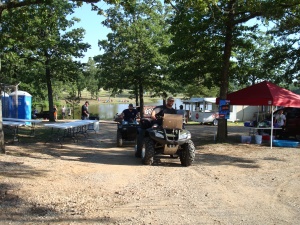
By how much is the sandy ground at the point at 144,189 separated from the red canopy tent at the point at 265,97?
120 inches

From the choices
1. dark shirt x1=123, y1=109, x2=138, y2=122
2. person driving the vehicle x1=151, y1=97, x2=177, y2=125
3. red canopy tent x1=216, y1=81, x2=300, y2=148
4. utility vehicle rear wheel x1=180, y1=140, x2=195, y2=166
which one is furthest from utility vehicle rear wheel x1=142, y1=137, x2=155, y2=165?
red canopy tent x1=216, y1=81, x2=300, y2=148

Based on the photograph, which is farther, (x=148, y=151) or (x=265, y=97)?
(x=265, y=97)

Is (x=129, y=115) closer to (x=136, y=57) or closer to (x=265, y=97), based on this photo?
(x=265, y=97)

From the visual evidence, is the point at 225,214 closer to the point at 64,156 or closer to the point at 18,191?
the point at 18,191

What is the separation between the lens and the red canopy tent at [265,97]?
13.4m

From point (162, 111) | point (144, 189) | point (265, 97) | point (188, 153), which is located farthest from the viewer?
point (265, 97)

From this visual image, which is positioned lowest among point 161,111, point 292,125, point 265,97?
point 292,125

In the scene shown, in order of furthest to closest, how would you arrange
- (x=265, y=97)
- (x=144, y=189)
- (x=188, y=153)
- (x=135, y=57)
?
(x=135, y=57) < (x=265, y=97) < (x=188, y=153) < (x=144, y=189)

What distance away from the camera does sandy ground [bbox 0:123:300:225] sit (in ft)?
16.6

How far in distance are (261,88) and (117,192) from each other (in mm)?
9715

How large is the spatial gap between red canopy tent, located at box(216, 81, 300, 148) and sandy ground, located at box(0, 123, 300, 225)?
3048mm

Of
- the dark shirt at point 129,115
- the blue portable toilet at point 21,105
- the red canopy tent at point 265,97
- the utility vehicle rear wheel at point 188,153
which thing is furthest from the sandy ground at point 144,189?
the blue portable toilet at point 21,105

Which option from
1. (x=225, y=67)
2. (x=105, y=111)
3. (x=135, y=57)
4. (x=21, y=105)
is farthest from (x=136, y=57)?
(x=105, y=111)

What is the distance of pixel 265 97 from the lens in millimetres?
13477
